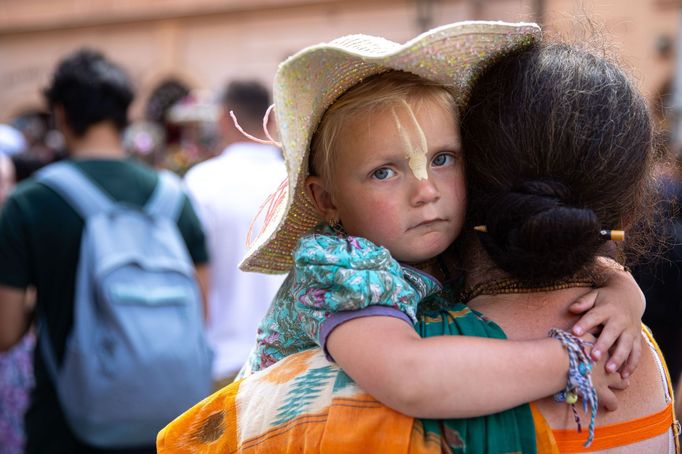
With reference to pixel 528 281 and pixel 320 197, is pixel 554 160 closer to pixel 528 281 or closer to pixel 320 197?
pixel 528 281

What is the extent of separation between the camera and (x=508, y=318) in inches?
61.4

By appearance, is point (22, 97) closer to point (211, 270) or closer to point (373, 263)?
point (211, 270)

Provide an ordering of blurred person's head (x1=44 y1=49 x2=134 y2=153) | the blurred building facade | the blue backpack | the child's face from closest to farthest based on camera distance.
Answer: the child's face → the blue backpack → blurred person's head (x1=44 y1=49 x2=134 y2=153) → the blurred building facade

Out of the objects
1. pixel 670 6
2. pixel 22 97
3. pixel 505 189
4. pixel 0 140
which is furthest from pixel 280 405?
pixel 22 97

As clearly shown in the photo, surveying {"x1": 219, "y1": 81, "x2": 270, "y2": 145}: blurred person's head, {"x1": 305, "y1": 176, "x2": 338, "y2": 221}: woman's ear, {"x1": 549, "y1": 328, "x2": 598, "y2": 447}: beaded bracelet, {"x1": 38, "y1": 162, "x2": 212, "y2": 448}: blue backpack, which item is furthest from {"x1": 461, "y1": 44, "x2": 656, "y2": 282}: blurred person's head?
{"x1": 219, "y1": 81, "x2": 270, "y2": 145}: blurred person's head

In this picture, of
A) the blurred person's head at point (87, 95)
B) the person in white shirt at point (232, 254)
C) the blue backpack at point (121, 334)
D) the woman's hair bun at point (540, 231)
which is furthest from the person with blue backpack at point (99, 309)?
the woman's hair bun at point (540, 231)

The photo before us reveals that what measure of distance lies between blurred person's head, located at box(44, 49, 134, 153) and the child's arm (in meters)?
2.48

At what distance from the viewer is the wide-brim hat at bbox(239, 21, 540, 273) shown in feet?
5.00

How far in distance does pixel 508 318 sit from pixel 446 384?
237 millimetres

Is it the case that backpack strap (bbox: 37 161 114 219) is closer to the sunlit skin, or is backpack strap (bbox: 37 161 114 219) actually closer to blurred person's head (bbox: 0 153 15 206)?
blurred person's head (bbox: 0 153 15 206)

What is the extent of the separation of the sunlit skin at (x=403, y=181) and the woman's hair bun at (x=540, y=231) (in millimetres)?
113

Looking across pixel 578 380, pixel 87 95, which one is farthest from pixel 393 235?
pixel 87 95

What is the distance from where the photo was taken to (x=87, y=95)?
3623mm

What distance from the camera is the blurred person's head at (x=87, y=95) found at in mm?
3596
